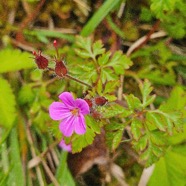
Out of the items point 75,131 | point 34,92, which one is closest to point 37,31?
point 34,92

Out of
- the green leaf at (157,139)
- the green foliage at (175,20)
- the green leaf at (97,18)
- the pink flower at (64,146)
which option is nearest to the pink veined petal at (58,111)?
the green leaf at (157,139)

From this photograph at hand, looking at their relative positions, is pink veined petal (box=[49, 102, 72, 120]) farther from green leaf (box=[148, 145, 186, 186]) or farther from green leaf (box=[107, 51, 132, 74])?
green leaf (box=[148, 145, 186, 186])

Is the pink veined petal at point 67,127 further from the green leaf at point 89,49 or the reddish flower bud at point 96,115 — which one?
the green leaf at point 89,49

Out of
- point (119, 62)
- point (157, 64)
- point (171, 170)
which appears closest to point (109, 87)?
point (119, 62)

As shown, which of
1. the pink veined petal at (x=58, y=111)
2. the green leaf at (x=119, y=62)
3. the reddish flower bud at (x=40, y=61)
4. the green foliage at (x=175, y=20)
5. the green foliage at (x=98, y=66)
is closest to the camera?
the reddish flower bud at (x=40, y=61)

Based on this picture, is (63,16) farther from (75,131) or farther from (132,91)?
(75,131)

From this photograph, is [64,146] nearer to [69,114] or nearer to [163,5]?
[69,114]
